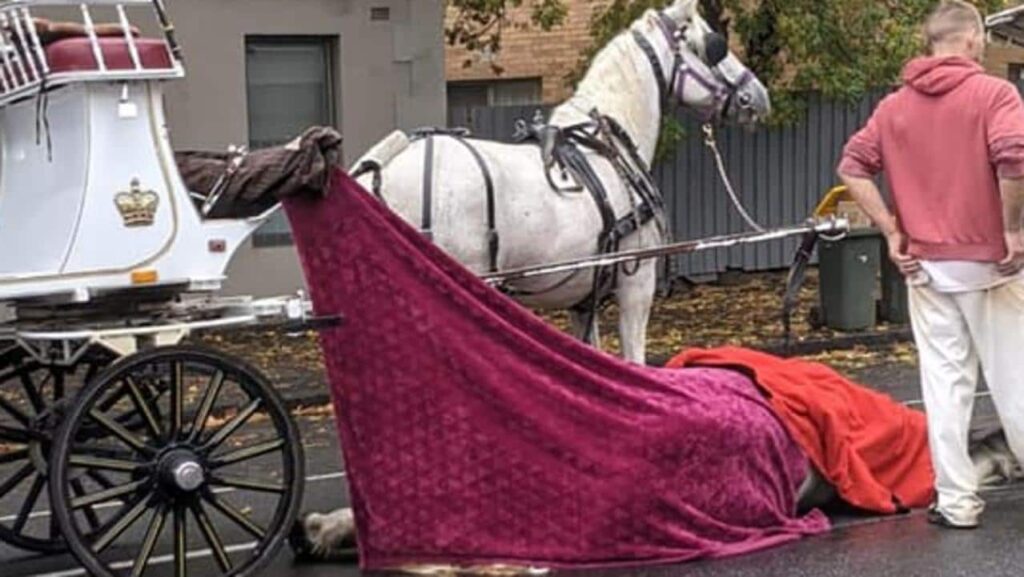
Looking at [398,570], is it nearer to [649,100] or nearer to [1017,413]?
[1017,413]

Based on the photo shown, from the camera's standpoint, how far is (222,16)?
632 inches

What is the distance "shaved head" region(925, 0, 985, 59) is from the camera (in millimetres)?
7504

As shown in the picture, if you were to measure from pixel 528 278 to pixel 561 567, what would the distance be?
6.44 ft

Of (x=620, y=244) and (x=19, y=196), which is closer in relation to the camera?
(x=19, y=196)

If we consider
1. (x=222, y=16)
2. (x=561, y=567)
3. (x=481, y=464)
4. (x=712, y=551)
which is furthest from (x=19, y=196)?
(x=222, y=16)

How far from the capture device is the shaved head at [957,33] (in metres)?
7.50

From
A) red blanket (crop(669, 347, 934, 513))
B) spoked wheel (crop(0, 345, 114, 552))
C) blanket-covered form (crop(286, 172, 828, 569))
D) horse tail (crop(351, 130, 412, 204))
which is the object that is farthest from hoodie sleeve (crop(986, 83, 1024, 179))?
spoked wheel (crop(0, 345, 114, 552))

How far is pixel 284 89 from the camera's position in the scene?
55.2 feet

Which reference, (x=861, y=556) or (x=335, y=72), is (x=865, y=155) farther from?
(x=335, y=72)

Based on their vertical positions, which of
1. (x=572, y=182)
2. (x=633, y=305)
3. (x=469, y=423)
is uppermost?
(x=572, y=182)

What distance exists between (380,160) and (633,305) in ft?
5.00

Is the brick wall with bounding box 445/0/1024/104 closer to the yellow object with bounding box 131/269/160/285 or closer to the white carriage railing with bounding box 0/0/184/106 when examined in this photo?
the white carriage railing with bounding box 0/0/184/106

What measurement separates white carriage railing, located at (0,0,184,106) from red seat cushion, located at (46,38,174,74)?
0.01 m

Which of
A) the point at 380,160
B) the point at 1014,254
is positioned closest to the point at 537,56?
the point at 380,160
